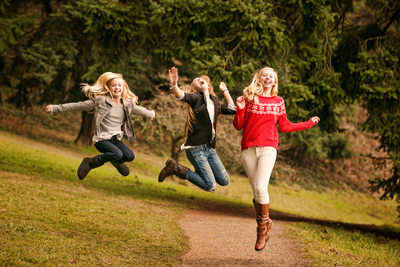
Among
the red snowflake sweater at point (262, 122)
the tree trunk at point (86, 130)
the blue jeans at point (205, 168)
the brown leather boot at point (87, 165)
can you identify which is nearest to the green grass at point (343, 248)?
the blue jeans at point (205, 168)

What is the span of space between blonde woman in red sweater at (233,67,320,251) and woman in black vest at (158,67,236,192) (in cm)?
40

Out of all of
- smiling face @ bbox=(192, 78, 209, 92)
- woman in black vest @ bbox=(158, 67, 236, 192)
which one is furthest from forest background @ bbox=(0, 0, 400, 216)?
woman in black vest @ bbox=(158, 67, 236, 192)

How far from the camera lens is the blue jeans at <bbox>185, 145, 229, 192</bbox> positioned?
645 centimetres

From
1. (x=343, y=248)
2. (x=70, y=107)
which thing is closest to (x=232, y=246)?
(x=343, y=248)

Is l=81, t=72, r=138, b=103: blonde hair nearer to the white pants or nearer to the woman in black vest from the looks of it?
the woman in black vest

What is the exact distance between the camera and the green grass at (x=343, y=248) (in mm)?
8609

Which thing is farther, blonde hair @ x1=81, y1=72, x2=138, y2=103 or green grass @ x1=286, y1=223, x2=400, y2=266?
green grass @ x1=286, y1=223, x2=400, y2=266

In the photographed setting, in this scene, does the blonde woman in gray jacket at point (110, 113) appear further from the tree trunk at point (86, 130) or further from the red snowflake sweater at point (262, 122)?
the tree trunk at point (86, 130)

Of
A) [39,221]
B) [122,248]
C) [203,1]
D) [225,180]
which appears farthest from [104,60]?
[225,180]

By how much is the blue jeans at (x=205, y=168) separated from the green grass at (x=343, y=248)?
2823 mm

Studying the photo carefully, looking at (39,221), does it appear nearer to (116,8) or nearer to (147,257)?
(147,257)

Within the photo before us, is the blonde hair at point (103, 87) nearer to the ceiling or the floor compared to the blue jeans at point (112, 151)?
nearer to the ceiling

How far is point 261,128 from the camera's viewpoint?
6.09 metres

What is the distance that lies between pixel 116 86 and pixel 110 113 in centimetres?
40
